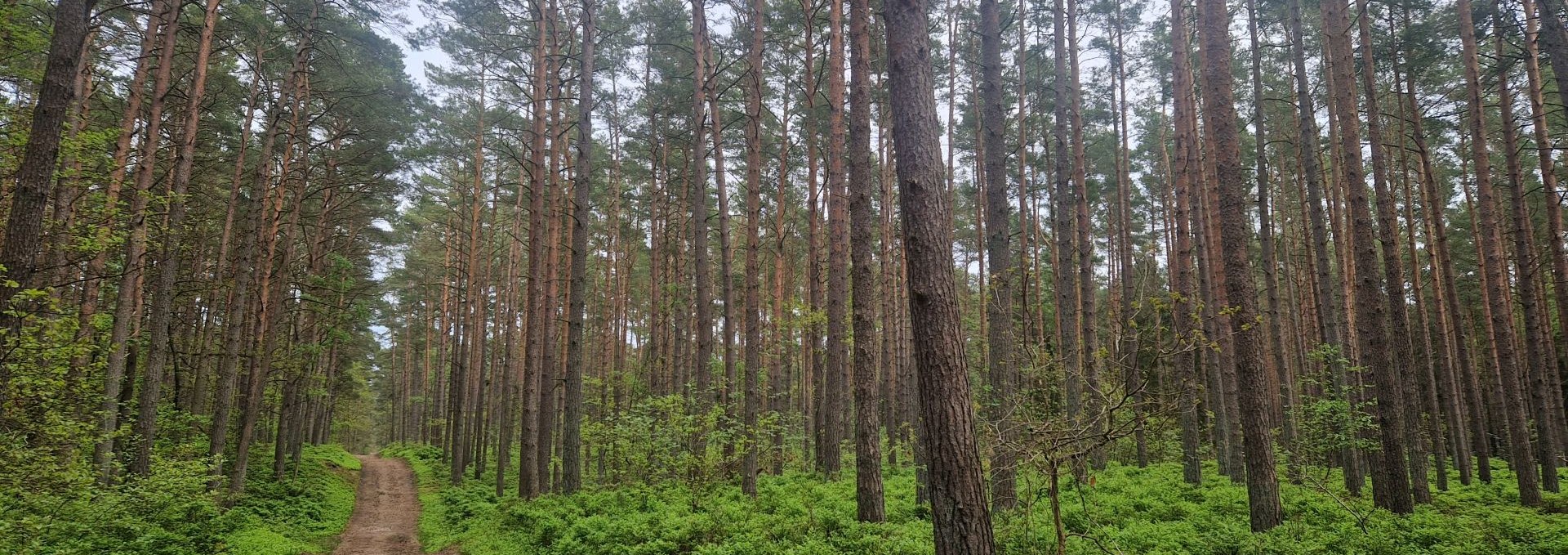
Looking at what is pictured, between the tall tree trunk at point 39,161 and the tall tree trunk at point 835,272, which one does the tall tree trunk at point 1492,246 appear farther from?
the tall tree trunk at point 39,161

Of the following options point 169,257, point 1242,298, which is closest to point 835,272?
point 1242,298

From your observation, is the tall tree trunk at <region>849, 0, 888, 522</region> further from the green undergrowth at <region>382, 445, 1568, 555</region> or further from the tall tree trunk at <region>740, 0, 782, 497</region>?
the tall tree trunk at <region>740, 0, 782, 497</region>

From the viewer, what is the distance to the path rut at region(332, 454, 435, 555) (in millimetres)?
11945

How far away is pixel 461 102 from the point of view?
21359 millimetres

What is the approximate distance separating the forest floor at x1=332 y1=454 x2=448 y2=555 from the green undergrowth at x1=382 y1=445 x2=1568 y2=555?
0.51 m

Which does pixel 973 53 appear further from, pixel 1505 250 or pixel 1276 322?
pixel 1505 250

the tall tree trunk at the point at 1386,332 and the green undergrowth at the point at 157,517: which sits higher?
the tall tree trunk at the point at 1386,332

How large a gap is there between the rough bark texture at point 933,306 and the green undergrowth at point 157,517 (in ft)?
28.2

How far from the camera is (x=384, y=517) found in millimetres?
15578

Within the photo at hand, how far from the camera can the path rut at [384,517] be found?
11945 mm

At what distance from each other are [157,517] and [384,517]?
5.90 m

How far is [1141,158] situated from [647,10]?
20062mm

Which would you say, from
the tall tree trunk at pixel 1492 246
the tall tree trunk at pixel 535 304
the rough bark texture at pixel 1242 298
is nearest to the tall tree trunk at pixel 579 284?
the tall tree trunk at pixel 535 304

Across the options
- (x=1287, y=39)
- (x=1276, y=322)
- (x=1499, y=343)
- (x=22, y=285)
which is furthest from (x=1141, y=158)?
(x=22, y=285)
